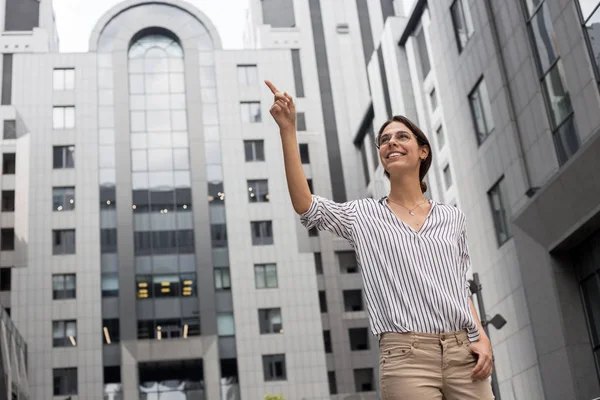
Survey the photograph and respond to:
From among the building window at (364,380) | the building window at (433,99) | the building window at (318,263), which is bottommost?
the building window at (364,380)

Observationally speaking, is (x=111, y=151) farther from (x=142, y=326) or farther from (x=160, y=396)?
(x=160, y=396)

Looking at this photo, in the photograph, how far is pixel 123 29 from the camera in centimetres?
4272

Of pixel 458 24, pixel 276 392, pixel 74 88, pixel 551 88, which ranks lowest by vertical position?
pixel 276 392

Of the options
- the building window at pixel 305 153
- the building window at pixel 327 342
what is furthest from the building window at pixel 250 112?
the building window at pixel 327 342

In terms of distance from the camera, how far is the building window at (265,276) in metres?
39.1

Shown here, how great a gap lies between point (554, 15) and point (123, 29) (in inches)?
1167

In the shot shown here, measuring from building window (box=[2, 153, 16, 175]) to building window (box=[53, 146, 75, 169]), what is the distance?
6.03ft

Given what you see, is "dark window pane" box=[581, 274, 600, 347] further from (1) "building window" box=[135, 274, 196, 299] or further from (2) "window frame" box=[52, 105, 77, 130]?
(2) "window frame" box=[52, 105, 77, 130]

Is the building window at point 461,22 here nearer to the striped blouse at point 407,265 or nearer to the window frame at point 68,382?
the striped blouse at point 407,265

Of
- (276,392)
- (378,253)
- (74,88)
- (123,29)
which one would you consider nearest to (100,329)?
(276,392)

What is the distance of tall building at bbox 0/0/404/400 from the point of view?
124ft

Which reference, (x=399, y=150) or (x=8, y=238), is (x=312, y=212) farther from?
(x=8, y=238)

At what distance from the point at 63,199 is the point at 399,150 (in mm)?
38829

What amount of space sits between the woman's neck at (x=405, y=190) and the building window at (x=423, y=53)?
29.6 meters
